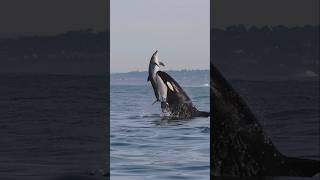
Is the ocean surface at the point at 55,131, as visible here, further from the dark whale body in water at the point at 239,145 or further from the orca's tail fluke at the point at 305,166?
the orca's tail fluke at the point at 305,166

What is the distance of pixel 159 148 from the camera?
75.8ft

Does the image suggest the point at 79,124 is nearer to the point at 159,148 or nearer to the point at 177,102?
the point at 159,148

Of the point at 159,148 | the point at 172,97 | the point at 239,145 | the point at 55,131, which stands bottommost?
the point at 159,148

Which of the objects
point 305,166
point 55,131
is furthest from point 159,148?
point 305,166

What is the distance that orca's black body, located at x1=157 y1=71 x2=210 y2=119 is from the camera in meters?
25.2

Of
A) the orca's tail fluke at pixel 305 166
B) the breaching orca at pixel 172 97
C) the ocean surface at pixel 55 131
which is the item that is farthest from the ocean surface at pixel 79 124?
the breaching orca at pixel 172 97

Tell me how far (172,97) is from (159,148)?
2986 millimetres

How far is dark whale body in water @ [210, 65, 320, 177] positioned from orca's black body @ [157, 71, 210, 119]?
473 inches

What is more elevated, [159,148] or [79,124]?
[79,124]

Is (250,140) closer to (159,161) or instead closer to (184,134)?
(159,161)

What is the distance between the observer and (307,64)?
49.3ft

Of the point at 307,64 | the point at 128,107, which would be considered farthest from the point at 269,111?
the point at 128,107

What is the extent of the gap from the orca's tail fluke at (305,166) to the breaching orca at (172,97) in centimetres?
1251

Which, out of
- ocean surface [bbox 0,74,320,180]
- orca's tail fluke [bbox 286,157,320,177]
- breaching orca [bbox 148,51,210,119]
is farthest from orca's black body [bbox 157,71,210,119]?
orca's tail fluke [bbox 286,157,320,177]
